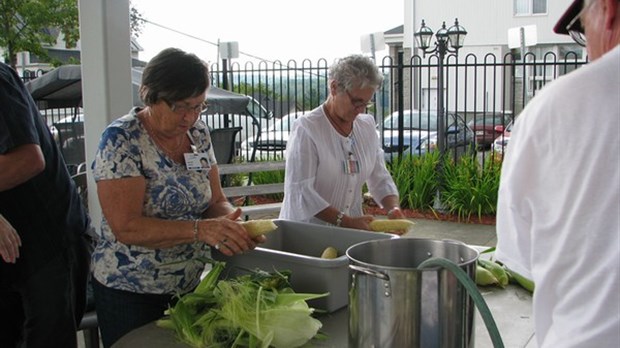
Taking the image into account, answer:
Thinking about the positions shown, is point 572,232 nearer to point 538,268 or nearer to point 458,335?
point 538,268

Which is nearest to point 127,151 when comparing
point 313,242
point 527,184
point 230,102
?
point 313,242

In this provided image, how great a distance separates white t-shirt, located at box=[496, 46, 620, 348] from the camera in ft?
3.20

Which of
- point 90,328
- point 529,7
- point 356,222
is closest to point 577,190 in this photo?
point 356,222

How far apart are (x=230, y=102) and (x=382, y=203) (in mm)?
5367

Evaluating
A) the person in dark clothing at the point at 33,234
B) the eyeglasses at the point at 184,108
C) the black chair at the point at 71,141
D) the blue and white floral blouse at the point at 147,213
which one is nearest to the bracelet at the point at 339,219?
the blue and white floral blouse at the point at 147,213

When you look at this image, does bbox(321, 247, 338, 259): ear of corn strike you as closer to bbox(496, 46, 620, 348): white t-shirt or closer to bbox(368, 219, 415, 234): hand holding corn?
bbox(368, 219, 415, 234): hand holding corn

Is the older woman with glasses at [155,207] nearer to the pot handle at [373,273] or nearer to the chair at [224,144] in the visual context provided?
the pot handle at [373,273]

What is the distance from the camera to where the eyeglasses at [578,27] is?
1.07 metres

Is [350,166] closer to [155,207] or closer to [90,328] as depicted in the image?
[155,207]

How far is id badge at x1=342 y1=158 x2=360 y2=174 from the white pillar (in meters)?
1.15

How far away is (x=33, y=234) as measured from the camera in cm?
244

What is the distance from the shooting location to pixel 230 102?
27.6 feet

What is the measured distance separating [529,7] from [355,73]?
992 inches

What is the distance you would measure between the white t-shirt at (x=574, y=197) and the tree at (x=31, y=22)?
1375 centimetres
